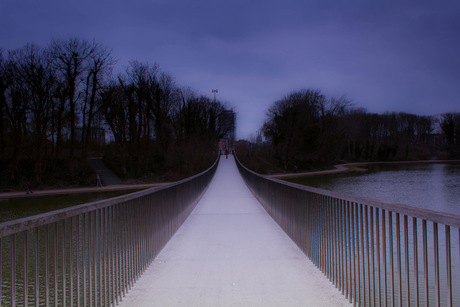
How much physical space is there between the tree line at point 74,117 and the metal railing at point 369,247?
2903cm

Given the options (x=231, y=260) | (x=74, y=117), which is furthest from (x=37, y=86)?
(x=231, y=260)

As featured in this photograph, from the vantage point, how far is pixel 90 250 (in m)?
3.25

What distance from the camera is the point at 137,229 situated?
14.9 ft

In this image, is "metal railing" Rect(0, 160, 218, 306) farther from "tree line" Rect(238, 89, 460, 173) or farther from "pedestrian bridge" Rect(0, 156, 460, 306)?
"tree line" Rect(238, 89, 460, 173)

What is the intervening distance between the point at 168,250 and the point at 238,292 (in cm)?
221

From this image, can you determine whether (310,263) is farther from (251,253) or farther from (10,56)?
(10,56)

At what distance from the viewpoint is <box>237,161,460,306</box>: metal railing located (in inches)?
94.3

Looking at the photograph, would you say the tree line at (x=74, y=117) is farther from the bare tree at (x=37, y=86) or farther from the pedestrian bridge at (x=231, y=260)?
the pedestrian bridge at (x=231, y=260)

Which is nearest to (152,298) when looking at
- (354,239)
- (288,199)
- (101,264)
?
(101,264)

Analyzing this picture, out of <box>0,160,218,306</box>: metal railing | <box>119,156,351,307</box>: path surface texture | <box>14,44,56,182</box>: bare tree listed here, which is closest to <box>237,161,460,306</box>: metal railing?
<box>119,156,351,307</box>: path surface texture

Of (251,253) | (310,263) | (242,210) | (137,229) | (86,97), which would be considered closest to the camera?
(137,229)

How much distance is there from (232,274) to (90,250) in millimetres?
2001

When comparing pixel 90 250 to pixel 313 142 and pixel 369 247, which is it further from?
Answer: pixel 313 142

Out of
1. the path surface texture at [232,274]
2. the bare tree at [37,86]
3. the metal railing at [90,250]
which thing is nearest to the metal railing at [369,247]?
the path surface texture at [232,274]
